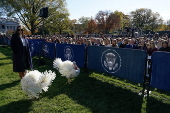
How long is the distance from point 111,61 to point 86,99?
206cm

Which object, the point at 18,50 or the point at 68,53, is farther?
the point at 68,53

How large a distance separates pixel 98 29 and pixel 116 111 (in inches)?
2723

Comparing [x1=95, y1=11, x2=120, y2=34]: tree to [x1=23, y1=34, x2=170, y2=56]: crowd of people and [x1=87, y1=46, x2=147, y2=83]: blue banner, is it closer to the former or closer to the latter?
[x1=23, y1=34, x2=170, y2=56]: crowd of people

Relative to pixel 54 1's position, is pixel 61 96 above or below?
below

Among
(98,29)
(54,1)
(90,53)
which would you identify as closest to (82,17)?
(98,29)

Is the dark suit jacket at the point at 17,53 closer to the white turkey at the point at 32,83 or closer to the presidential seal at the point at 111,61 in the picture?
the white turkey at the point at 32,83

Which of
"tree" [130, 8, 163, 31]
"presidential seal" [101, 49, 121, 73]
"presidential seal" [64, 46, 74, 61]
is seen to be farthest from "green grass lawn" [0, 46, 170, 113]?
"tree" [130, 8, 163, 31]

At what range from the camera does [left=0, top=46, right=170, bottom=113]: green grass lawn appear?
4297 mm

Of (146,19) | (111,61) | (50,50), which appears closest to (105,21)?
(146,19)

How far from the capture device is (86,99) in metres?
4.97

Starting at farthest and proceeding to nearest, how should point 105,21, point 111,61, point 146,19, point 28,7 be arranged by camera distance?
point 146,19 → point 105,21 → point 28,7 → point 111,61

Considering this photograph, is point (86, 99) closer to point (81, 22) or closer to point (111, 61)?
point (111, 61)

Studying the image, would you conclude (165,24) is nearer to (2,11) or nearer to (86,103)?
(2,11)

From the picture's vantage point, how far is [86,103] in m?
4.70
